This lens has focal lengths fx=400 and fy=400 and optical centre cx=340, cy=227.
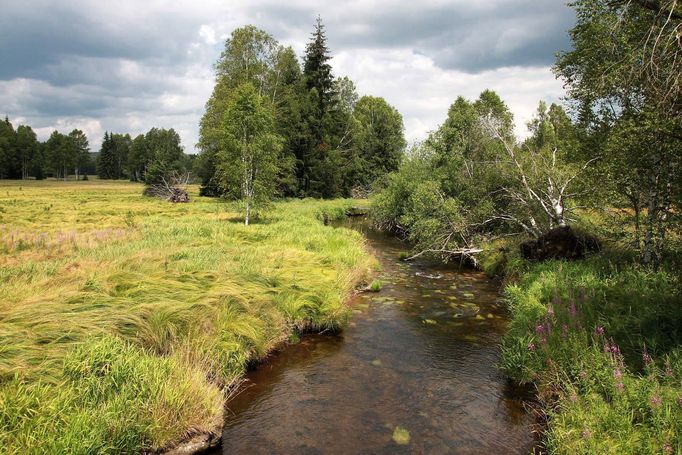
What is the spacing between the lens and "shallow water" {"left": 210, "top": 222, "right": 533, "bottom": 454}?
636 centimetres

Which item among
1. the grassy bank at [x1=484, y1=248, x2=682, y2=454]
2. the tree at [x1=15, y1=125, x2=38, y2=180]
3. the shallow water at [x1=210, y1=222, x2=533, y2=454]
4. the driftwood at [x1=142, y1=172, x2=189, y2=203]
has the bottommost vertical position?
the shallow water at [x1=210, y1=222, x2=533, y2=454]

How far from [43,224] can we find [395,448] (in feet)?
87.9

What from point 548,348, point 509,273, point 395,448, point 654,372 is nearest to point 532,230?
point 509,273

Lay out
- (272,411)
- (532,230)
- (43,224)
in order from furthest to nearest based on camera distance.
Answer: (43,224), (532,230), (272,411)

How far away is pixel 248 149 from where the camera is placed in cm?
2411

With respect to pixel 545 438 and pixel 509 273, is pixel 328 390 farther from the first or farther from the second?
pixel 509 273

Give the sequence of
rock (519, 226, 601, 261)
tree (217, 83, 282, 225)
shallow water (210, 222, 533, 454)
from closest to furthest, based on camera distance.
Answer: shallow water (210, 222, 533, 454), rock (519, 226, 601, 261), tree (217, 83, 282, 225)

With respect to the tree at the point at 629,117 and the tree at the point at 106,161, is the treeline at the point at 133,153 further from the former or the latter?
the tree at the point at 629,117

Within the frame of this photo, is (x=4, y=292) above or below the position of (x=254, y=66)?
below

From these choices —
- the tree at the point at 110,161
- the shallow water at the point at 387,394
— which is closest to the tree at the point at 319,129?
the shallow water at the point at 387,394

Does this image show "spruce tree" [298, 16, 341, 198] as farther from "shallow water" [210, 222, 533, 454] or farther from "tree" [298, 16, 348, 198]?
"shallow water" [210, 222, 533, 454]

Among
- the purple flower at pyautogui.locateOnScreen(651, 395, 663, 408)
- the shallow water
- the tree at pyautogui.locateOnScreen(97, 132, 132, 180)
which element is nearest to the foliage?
the shallow water

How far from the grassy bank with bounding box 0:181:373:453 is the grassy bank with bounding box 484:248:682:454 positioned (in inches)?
198

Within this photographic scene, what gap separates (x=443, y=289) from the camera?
1539 centimetres
